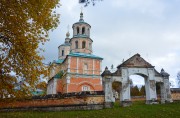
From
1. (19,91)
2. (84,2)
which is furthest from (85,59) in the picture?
(84,2)

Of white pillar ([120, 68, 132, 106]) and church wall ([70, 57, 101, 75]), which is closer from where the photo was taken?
white pillar ([120, 68, 132, 106])

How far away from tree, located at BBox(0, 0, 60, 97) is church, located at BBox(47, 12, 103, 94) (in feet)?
68.4

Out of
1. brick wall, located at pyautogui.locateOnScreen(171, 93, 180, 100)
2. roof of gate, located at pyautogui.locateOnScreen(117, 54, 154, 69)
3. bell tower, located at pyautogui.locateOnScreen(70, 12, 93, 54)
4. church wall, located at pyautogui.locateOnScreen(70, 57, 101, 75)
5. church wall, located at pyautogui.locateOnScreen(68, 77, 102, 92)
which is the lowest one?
brick wall, located at pyautogui.locateOnScreen(171, 93, 180, 100)

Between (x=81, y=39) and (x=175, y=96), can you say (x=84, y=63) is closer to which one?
(x=81, y=39)

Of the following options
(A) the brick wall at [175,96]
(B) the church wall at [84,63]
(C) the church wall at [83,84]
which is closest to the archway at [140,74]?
(A) the brick wall at [175,96]

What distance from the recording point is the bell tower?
117 ft

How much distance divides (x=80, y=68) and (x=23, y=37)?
80.3ft

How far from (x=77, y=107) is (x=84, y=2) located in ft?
31.2

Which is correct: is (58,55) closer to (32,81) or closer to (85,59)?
(85,59)

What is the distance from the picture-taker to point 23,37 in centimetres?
879

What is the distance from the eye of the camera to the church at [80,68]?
105ft

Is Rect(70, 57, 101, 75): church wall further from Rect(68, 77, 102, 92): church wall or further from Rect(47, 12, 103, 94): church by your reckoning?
Rect(68, 77, 102, 92): church wall

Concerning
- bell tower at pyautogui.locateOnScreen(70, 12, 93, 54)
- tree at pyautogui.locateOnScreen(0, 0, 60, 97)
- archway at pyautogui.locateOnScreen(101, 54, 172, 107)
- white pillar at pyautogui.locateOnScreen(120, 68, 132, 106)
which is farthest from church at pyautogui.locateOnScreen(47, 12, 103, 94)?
tree at pyautogui.locateOnScreen(0, 0, 60, 97)

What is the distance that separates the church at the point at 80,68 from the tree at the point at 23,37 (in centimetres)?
2085
